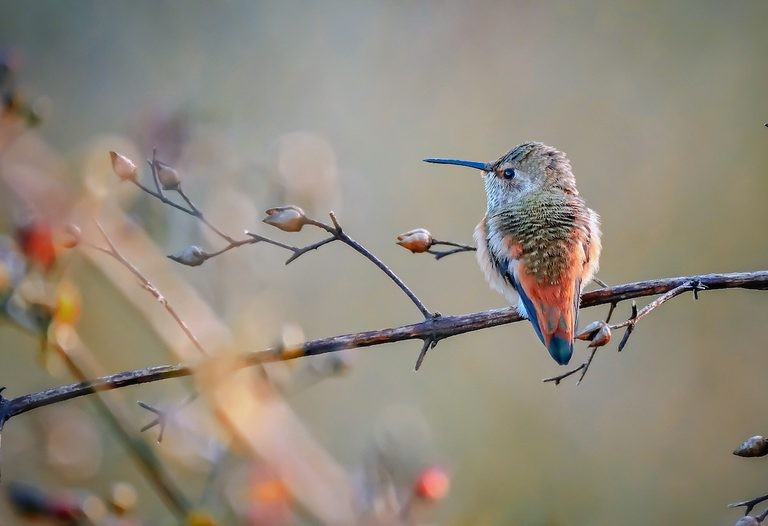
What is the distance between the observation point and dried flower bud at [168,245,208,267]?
6.80ft

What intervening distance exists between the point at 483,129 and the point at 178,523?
20.0 ft

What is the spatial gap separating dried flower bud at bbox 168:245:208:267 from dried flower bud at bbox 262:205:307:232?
19 centimetres

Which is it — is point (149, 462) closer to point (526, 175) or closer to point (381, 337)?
point (381, 337)

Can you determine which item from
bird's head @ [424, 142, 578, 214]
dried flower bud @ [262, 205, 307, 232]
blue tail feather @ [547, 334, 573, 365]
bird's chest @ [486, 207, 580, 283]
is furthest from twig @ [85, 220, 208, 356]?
bird's head @ [424, 142, 578, 214]

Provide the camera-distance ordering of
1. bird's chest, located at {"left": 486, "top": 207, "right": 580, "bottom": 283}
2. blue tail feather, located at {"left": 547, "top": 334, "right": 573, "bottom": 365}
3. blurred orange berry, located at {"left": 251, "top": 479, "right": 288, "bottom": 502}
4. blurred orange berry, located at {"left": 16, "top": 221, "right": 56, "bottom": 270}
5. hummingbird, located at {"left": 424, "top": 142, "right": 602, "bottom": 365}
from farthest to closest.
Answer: bird's chest, located at {"left": 486, "top": 207, "right": 580, "bottom": 283}
hummingbird, located at {"left": 424, "top": 142, "right": 602, "bottom": 365}
blue tail feather, located at {"left": 547, "top": 334, "right": 573, "bottom": 365}
blurred orange berry, located at {"left": 16, "top": 221, "right": 56, "bottom": 270}
blurred orange berry, located at {"left": 251, "top": 479, "right": 288, "bottom": 502}

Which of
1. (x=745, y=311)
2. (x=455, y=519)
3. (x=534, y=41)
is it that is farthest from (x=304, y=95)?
(x=455, y=519)

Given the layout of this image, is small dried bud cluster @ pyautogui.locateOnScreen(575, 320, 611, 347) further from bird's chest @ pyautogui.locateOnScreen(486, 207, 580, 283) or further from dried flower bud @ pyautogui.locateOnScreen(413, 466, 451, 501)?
bird's chest @ pyautogui.locateOnScreen(486, 207, 580, 283)

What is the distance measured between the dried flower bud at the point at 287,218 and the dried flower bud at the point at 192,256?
19 centimetres

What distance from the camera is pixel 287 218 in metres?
2.15

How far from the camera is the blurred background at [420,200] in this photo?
228 cm

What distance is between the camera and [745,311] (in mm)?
6262

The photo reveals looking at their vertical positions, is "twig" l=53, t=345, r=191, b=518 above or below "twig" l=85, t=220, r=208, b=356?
below

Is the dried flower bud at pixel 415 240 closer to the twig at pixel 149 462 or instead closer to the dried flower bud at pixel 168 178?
the dried flower bud at pixel 168 178

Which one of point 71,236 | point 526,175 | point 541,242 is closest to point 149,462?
point 71,236
